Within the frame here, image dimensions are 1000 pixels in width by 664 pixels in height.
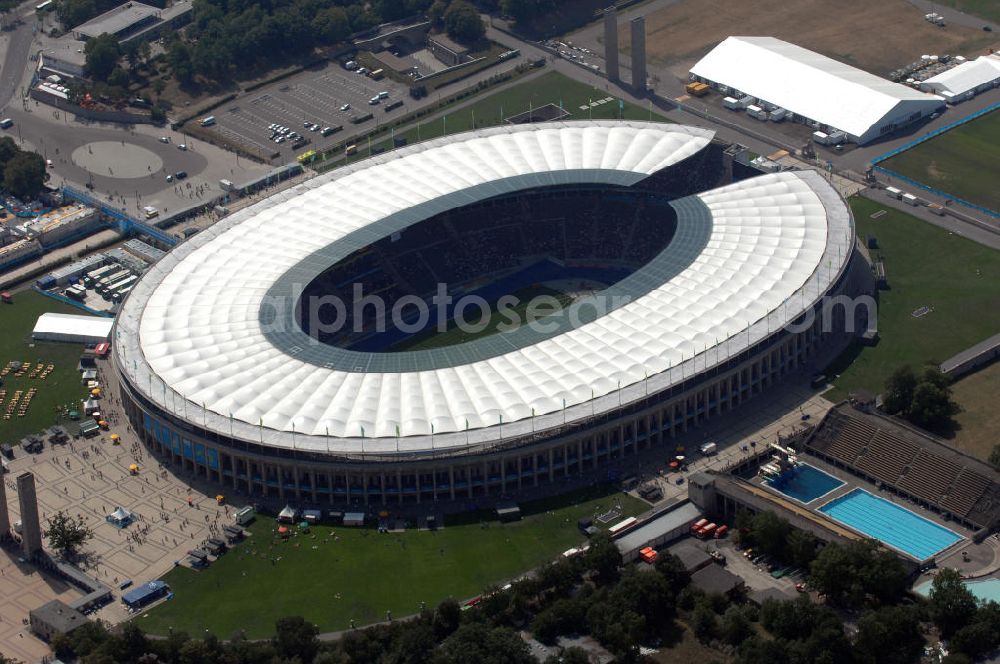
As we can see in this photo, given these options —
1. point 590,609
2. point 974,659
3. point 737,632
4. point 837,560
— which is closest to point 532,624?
point 590,609

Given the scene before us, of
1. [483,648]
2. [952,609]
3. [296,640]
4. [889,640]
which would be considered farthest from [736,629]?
[296,640]

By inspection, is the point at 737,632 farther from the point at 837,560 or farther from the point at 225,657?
the point at 225,657

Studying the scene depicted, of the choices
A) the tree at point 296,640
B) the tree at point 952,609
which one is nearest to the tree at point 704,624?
the tree at point 952,609

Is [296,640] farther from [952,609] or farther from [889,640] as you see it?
[952,609]

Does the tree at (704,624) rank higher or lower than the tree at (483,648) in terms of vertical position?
lower

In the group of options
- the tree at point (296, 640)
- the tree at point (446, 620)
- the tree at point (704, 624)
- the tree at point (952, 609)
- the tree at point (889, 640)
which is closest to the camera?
the tree at point (889, 640)

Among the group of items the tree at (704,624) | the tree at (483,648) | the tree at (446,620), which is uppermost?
the tree at (483,648)

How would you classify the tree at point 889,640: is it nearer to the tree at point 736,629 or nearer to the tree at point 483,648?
the tree at point 736,629
